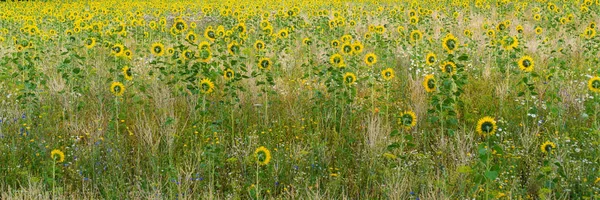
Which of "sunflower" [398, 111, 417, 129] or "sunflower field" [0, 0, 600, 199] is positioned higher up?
"sunflower" [398, 111, 417, 129]

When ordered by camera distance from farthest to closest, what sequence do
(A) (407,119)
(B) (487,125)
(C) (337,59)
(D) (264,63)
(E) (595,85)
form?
(C) (337,59) < (D) (264,63) < (E) (595,85) < (A) (407,119) < (B) (487,125)

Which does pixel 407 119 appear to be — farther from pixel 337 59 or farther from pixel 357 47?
pixel 357 47

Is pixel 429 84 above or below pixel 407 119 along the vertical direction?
above

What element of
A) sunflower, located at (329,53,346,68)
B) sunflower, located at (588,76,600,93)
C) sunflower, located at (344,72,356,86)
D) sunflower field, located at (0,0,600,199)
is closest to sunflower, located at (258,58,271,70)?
sunflower field, located at (0,0,600,199)

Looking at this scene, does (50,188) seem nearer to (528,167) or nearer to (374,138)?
(374,138)

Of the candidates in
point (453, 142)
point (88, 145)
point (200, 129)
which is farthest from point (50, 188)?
point (453, 142)

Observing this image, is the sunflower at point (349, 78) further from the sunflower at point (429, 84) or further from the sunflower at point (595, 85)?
the sunflower at point (595, 85)

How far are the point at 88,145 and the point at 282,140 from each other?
1.42 metres

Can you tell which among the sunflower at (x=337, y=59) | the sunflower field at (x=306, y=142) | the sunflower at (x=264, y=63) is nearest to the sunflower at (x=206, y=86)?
the sunflower field at (x=306, y=142)

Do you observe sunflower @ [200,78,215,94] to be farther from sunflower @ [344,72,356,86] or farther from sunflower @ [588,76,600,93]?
sunflower @ [588,76,600,93]

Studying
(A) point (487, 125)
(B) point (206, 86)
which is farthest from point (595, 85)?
(B) point (206, 86)

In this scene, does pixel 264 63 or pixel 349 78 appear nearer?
pixel 349 78

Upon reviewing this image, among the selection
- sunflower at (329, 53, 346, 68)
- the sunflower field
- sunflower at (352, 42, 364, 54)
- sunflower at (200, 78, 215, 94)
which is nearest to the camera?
the sunflower field

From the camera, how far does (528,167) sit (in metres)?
3.79
